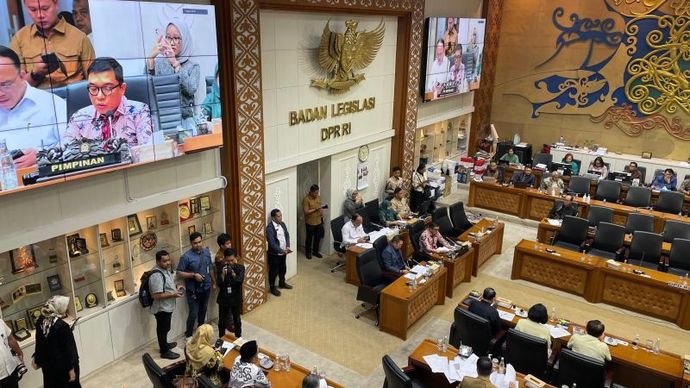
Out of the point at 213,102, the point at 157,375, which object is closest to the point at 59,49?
the point at 213,102

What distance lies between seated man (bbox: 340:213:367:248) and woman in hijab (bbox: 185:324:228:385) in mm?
4546

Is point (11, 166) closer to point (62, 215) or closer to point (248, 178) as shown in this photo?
point (62, 215)

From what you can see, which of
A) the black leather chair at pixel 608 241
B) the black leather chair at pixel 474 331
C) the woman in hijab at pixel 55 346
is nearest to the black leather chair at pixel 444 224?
the black leather chair at pixel 608 241

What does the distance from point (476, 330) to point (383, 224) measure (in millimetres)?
4773

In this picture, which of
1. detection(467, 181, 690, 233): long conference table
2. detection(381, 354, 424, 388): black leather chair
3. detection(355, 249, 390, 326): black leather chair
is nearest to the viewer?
detection(381, 354, 424, 388): black leather chair

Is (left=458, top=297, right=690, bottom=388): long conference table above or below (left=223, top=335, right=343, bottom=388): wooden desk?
below

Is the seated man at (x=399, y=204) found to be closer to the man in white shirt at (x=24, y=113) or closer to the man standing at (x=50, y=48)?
the man standing at (x=50, y=48)

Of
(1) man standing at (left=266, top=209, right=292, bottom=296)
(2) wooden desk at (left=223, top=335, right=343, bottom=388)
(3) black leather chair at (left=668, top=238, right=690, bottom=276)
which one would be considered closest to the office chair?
(1) man standing at (left=266, top=209, right=292, bottom=296)

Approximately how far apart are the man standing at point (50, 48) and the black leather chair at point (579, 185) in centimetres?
1123

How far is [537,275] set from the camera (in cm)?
1012

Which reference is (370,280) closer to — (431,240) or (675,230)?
(431,240)

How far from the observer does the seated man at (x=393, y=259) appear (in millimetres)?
9031

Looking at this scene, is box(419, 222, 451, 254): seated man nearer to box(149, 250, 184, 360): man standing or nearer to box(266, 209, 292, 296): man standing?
box(266, 209, 292, 296): man standing

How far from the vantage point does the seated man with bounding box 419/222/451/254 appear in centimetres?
984
